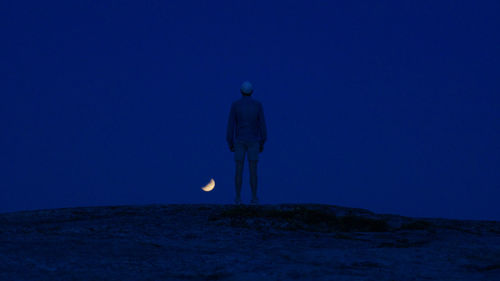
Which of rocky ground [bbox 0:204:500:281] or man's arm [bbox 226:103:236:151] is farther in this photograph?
man's arm [bbox 226:103:236:151]

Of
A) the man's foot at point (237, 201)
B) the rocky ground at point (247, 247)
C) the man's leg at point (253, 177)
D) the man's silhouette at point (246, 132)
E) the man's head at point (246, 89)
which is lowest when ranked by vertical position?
the rocky ground at point (247, 247)

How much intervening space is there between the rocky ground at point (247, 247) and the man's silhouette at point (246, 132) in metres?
1.17

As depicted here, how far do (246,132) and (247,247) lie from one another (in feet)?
14.7

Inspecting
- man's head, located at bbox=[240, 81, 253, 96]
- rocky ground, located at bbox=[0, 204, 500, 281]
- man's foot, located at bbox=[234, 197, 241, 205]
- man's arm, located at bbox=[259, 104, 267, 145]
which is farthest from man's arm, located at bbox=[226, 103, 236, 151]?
rocky ground, located at bbox=[0, 204, 500, 281]

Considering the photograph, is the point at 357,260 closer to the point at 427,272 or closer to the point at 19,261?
the point at 427,272

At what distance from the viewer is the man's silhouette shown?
404 inches

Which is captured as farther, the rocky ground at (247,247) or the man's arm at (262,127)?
the man's arm at (262,127)

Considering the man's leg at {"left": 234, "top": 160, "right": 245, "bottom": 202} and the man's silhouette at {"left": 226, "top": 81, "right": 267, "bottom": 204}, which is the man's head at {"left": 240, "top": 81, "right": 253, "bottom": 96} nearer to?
the man's silhouette at {"left": 226, "top": 81, "right": 267, "bottom": 204}

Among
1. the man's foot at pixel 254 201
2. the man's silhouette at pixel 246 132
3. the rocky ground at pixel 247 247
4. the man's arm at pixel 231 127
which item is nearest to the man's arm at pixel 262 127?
the man's silhouette at pixel 246 132

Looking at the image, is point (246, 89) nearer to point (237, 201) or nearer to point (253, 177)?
point (253, 177)

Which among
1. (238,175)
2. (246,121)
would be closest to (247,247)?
(238,175)

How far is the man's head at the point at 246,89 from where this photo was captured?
10302 millimetres

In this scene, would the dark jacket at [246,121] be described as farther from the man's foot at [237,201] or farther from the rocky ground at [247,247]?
the rocky ground at [247,247]

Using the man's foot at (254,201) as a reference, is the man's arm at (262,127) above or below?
above
